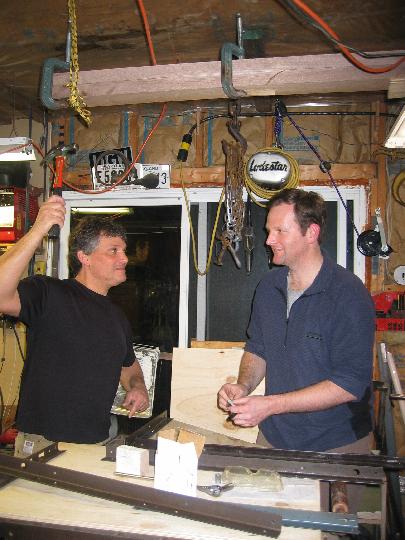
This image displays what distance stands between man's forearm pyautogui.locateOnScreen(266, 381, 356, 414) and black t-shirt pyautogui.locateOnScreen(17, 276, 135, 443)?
2.87 ft

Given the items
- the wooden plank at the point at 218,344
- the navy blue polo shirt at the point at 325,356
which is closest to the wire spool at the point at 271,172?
the wooden plank at the point at 218,344

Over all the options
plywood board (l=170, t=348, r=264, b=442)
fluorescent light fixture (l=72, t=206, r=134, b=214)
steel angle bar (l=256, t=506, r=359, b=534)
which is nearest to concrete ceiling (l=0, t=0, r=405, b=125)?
fluorescent light fixture (l=72, t=206, r=134, b=214)

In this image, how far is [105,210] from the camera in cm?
407

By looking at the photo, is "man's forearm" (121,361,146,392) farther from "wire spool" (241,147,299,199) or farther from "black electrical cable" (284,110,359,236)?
"black electrical cable" (284,110,359,236)

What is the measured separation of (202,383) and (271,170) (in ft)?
5.59

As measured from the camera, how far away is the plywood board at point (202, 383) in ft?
10.6

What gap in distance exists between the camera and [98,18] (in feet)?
8.16

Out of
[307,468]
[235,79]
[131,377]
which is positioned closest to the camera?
[307,468]

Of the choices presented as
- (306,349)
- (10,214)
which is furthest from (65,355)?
(10,214)

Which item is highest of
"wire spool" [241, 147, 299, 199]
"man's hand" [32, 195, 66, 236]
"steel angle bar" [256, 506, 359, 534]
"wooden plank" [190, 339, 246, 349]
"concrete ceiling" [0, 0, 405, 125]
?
"concrete ceiling" [0, 0, 405, 125]

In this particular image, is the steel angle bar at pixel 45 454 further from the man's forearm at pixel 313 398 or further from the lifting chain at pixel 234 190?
the lifting chain at pixel 234 190

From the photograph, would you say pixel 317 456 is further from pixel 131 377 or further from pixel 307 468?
pixel 131 377

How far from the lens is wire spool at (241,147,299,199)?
10.9 ft

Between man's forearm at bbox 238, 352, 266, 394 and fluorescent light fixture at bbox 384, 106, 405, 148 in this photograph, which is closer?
fluorescent light fixture at bbox 384, 106, 405, 148
